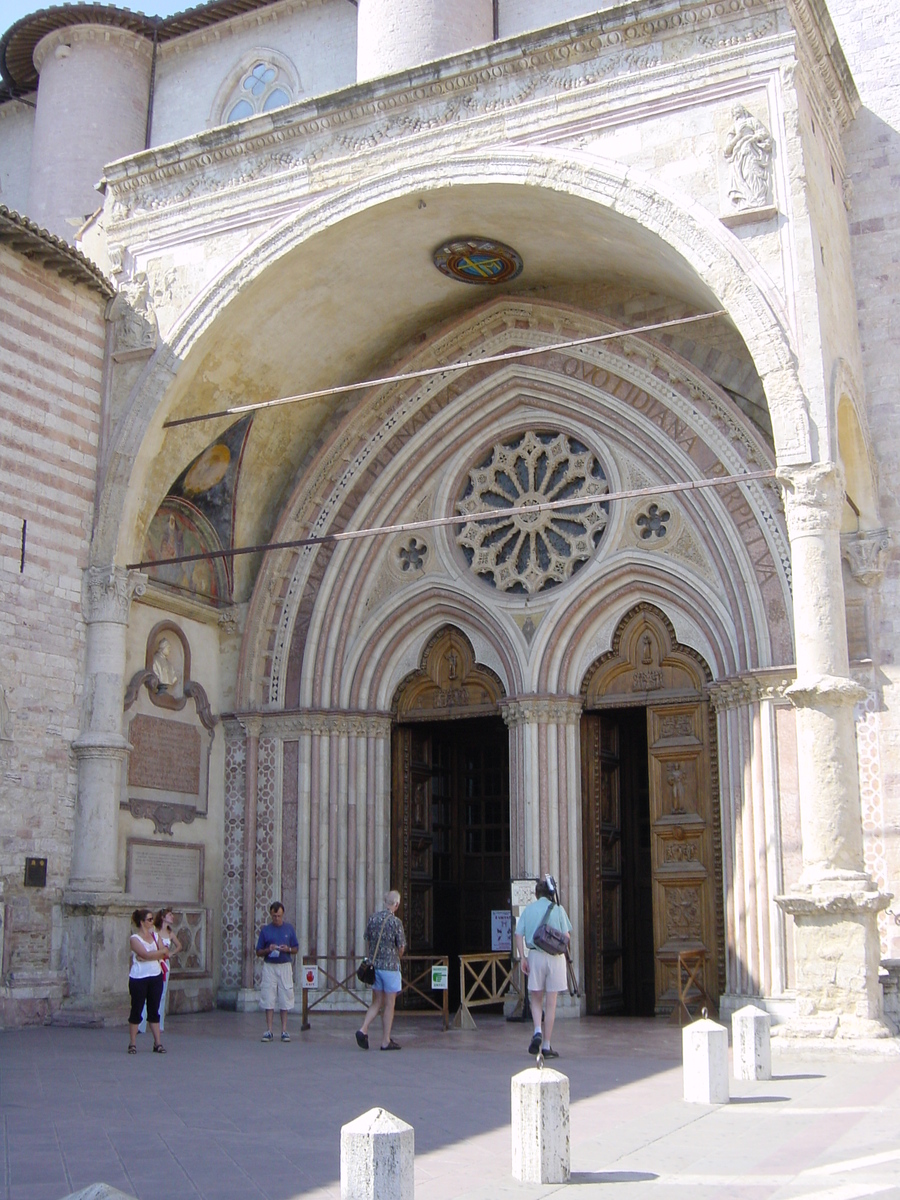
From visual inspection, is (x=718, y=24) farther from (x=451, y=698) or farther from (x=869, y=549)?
(x=451, y=698)

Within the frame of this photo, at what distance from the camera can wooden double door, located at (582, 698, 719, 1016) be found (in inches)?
514

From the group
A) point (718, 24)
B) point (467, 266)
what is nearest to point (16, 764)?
point (467, 266)

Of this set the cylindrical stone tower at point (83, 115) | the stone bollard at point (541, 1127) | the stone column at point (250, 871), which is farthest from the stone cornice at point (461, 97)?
the stone bollard at point (541, 1127)

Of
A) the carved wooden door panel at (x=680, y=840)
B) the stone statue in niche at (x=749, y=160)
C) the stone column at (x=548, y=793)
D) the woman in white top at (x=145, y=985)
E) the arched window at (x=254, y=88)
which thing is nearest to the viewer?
the woman in white top at (x=145, y=985)

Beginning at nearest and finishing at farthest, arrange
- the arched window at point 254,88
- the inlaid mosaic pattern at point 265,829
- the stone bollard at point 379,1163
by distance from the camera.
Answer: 1. the stone bollard at point 379,1163
2. the inlaid mosaic pattern at point 265,829
3. the arched window at point 254,88

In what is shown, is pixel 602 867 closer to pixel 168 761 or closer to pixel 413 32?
pixel 168 761

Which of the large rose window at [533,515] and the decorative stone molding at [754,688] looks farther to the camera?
the large rose window at [533,515]

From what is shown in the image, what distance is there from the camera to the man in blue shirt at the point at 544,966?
9.28m

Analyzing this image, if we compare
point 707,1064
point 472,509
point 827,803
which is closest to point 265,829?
point 472,509

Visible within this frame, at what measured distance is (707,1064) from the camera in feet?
23.0

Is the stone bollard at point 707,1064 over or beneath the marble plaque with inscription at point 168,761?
beneath

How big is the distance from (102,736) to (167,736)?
152 cm

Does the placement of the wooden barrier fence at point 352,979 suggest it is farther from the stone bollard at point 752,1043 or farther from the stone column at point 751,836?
the stone bollard at point 752,1043

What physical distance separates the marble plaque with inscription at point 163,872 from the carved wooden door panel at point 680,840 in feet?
15.9
